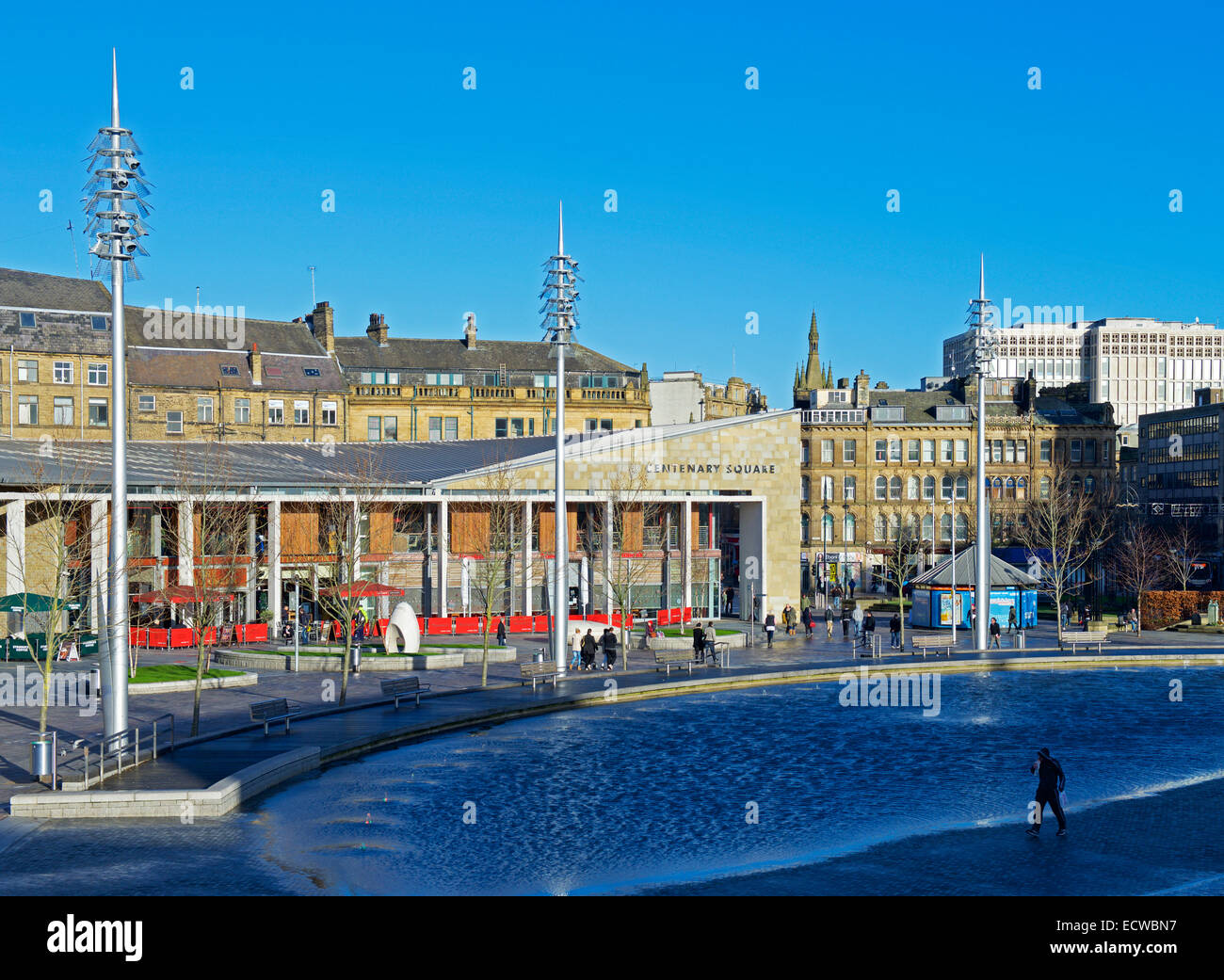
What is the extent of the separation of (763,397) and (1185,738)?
11486cm

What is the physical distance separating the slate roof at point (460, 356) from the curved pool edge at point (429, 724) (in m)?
51.1

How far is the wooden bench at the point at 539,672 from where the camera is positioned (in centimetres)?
3797

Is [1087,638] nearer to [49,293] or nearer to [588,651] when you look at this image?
[588,651]

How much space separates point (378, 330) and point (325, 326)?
14.2ft

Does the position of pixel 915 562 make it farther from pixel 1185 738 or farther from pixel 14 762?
pixel 14 762

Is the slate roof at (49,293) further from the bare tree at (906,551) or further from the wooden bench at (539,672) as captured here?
the bare tree at (906,551)

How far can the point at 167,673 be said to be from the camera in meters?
39.1

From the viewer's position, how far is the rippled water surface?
17.9 meters

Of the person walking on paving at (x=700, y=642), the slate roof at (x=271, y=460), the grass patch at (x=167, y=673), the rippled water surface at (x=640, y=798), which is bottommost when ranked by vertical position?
the rippled water surface at (x=640, y=798)

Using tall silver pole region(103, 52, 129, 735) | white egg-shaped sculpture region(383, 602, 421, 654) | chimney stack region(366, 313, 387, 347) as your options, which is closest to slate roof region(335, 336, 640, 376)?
chimney stack region(366, 313, 387, 347)

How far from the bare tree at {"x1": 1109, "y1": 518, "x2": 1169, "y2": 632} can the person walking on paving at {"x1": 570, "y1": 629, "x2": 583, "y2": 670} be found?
3076 cm

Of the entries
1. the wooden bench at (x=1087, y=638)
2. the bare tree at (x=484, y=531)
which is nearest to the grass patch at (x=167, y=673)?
the bare tree at (x=484, y=531)

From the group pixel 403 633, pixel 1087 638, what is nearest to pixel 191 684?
pixel 403 633
